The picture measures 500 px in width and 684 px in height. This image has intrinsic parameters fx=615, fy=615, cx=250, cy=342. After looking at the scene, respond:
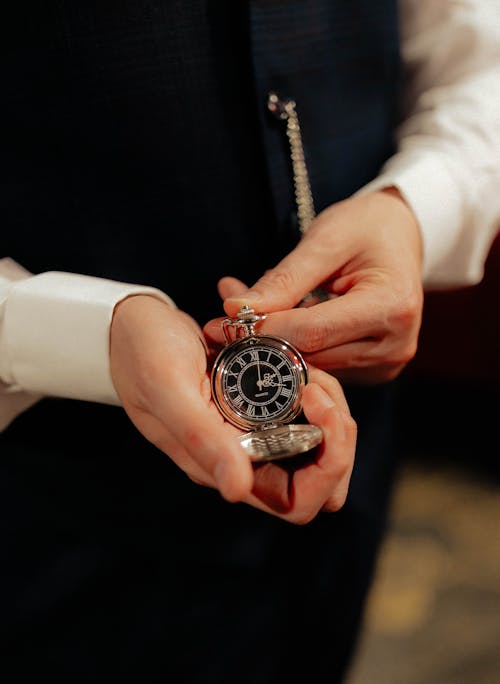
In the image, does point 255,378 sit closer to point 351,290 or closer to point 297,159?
point 351,290

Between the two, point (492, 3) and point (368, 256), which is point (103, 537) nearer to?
point (368, 256)

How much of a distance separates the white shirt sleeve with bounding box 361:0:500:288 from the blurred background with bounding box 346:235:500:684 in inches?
25.9

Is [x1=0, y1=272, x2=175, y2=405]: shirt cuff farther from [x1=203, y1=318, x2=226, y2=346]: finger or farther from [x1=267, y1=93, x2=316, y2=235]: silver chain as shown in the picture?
[x1=267, y1=93, x2=316, y2=235]: silver chain

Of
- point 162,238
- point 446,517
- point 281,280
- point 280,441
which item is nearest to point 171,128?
point 162,238

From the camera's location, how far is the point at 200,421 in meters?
0.73

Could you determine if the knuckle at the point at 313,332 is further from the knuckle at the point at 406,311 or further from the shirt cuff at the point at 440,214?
the shirt cuff at the point at 440,214

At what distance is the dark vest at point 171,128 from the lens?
92 centimetres

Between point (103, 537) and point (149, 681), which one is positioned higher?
point (103, 537)

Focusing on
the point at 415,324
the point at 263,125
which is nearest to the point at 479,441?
the point at 415,324

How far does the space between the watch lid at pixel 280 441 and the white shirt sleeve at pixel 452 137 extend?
20.1 inches

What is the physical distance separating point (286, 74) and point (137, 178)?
30cm

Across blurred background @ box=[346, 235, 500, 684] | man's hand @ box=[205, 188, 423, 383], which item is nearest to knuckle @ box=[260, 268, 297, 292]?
man's hand @ box=[205, 188, 423, 383]

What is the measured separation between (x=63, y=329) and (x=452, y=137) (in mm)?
831

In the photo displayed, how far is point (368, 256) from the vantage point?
1.03 meters
